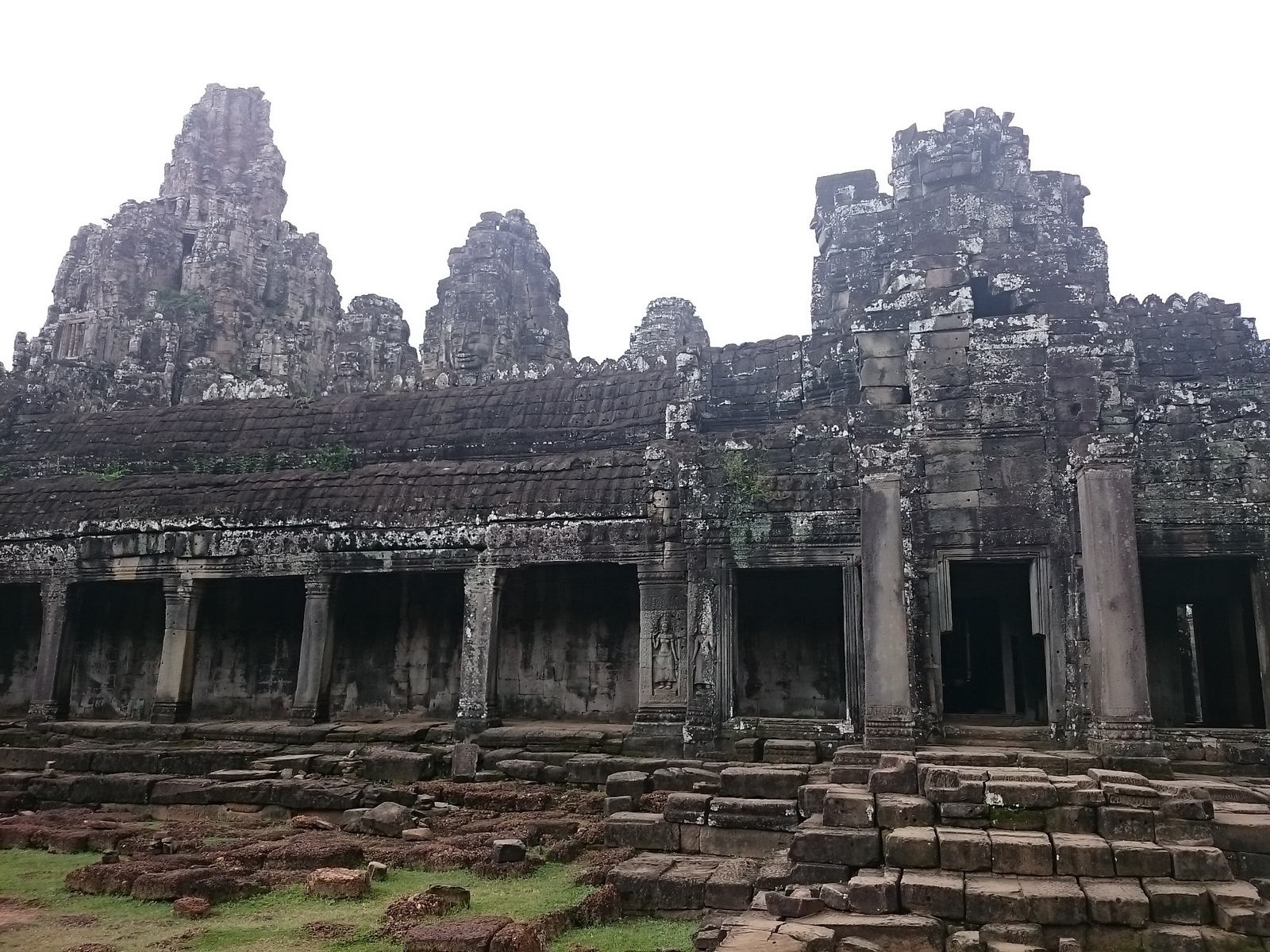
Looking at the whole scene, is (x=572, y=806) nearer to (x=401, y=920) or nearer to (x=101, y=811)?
(x=401, y=920)

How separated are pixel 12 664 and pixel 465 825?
A: 40.4ft

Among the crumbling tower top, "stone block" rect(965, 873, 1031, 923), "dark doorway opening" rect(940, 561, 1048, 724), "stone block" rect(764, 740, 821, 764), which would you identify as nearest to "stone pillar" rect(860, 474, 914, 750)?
"stone block" rect(764, 740, 821, 764)

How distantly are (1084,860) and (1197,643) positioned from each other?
8.61 metres

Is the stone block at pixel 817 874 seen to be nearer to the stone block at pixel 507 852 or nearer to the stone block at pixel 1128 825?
the stone block at pixel 1128 825

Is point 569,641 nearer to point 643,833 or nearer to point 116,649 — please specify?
point 643,833

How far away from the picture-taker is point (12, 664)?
59.3ft

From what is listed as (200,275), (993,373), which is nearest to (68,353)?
(200,275)

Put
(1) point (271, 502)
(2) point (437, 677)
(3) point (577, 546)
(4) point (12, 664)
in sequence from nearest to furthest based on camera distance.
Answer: (3) point (577, 546) < (1) point (271, 502) < (2) point (437, 677) < (4) point (12, 664)

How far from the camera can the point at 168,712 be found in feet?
49.5

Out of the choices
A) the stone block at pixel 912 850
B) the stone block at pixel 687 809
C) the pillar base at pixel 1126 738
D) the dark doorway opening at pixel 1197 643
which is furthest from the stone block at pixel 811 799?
the dark doorway opening at pixel 1197 643

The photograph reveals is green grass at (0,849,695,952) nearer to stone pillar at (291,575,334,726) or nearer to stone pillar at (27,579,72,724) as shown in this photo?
stone pillar at (291,575,334,726)

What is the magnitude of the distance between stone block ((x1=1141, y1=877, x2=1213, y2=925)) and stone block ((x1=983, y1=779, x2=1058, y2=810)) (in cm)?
103

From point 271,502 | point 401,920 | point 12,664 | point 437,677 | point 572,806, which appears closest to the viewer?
point 401,920

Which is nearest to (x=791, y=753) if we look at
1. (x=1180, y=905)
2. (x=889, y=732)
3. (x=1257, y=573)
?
(x=889, y=732)
